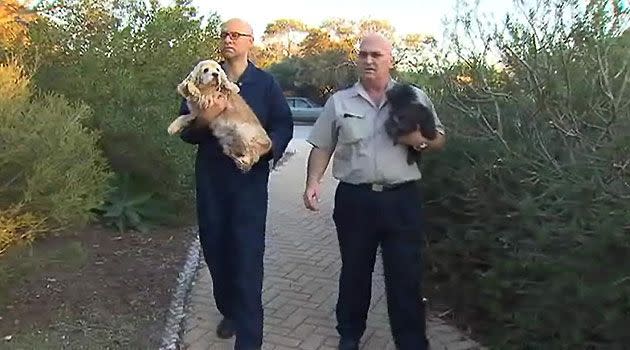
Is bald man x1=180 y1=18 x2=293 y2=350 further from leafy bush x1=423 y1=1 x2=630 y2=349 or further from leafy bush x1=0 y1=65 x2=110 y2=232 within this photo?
leafy bush x1=423 y1=1 x2=630 y2=349

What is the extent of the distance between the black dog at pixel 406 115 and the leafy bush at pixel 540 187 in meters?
0.50

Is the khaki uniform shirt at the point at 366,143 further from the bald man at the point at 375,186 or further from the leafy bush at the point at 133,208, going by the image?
the leafy bush at the point at 133,208

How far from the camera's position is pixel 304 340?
179 inches

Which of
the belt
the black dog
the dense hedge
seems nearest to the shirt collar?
the black dog

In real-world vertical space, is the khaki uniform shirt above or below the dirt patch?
above

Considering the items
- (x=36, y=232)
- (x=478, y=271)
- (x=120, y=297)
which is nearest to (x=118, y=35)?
(x=120, y=297)

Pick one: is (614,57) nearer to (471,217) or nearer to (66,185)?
(471,217)

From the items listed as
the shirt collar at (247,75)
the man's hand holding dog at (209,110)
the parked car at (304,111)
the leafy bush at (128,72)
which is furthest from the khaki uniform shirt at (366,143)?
the parked car at (304,111)

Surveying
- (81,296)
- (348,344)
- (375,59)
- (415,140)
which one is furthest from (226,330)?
(375,59)

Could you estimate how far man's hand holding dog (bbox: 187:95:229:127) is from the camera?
3.75m

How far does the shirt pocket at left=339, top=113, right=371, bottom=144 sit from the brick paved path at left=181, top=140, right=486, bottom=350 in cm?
141

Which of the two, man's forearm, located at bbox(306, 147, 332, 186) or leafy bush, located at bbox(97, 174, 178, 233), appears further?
leafy bush, located at bbox(97, 174, 178, 233)

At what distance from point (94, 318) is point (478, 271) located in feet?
8.35

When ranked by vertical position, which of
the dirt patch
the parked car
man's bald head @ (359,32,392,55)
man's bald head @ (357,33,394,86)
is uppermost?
man's bald head @ (359,32,392,55)
